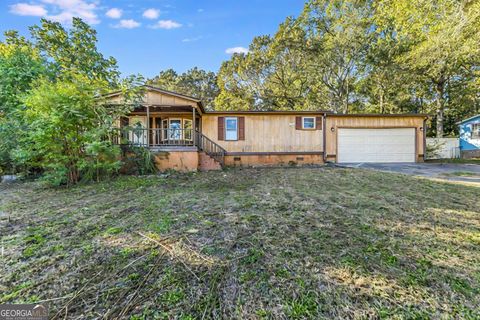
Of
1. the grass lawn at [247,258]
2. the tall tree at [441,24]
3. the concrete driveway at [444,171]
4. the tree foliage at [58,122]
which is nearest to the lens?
the grass lawn at [247,258]

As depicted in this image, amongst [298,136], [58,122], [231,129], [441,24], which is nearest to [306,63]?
[298,136]

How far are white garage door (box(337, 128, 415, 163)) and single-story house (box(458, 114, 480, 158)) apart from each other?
30.2 ft

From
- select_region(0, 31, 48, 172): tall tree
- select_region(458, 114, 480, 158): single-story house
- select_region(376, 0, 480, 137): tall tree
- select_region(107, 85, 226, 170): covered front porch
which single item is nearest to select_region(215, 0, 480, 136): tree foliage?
select_region(458, 114, 480, 158): single-story house

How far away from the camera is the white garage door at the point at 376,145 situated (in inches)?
440

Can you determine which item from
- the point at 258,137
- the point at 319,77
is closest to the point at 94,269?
the point at 258,137

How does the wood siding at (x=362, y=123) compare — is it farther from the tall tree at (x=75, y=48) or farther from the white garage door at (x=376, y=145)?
the tall tree at (x=75, y=48)

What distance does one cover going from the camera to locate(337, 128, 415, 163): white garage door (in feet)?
36.6

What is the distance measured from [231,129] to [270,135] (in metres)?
1.93

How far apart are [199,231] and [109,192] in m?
3.56

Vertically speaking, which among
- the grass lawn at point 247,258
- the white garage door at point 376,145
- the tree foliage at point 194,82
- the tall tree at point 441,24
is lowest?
the grass lawn at point 247,258

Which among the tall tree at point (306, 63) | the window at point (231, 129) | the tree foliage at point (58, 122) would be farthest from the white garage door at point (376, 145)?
the tree foliage at point (58, 122)

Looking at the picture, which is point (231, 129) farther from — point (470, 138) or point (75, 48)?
point (470, 138)

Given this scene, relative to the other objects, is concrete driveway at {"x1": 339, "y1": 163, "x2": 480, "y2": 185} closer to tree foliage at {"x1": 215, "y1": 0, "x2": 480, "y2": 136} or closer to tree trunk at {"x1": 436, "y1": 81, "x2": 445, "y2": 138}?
tree foliage at {"x1": 215, "y1": 0, "x2": 480, "y2": 136}

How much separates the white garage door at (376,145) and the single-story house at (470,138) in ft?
30.2
